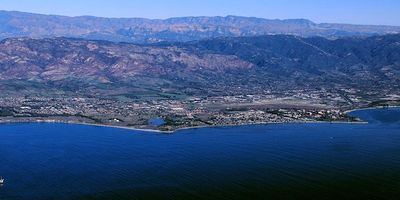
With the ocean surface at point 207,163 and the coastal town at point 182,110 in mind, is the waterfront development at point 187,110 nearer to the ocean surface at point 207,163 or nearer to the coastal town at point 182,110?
the coastal town at point 182,110

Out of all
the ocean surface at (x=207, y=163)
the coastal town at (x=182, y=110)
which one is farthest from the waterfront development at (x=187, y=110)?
the ocean surface at (x=207, y=163)

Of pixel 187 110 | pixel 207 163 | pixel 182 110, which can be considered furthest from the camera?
pixel 187 110

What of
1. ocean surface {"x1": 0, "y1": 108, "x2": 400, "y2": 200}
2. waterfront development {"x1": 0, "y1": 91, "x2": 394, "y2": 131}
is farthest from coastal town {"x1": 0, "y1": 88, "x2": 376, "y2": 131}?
ocean surface {"x1": 0, "y1": 108, "x2": 400, "y2": 200}

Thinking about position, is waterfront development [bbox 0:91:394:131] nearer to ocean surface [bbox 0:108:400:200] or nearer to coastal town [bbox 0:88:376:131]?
coastal town [bbox 0:88:376:131]

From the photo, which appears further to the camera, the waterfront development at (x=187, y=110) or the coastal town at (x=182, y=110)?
the waterfront development at (x=187, y=110)

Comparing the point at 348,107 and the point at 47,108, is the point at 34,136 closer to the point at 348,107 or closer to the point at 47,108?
the point at 47,108

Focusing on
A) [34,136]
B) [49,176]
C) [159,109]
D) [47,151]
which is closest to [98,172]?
[49,176]

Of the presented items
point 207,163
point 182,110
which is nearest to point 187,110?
point 182,110

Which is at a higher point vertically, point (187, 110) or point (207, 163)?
point (207, 163)

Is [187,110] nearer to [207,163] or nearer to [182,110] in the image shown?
[182,110]
